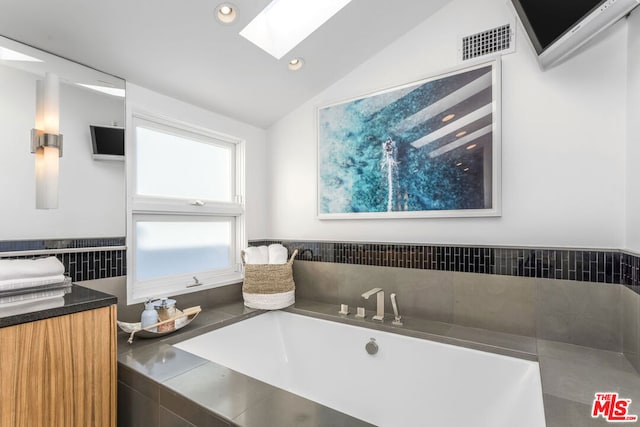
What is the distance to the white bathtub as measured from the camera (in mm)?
1516

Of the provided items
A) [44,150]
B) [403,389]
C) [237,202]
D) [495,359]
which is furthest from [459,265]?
[44,150]

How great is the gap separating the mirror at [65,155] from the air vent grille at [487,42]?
212 cm

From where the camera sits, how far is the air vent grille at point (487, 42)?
70.1 inches

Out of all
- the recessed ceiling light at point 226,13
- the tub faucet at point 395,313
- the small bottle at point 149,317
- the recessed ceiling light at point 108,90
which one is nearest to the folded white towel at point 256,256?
the small bottle at point 149,317

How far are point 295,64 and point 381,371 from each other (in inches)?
81.8

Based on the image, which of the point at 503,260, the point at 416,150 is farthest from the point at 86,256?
the point at 503,260

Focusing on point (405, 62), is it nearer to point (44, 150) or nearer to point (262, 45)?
point (262, 45)

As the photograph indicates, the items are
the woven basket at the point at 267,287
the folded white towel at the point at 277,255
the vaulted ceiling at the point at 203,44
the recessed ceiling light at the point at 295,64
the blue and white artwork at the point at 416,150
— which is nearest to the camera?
the vaulted ceiling at the point at 203,44

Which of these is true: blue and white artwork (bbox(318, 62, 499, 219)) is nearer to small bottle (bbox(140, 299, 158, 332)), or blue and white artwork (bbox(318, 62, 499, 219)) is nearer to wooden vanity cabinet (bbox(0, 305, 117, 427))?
small bottle (bbox(140, 299, 158, 332))

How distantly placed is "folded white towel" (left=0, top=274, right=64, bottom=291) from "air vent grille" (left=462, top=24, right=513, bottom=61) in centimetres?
246

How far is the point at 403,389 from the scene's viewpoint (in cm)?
178

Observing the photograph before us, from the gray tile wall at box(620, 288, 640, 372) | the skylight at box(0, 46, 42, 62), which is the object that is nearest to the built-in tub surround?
the gray tile wall at box(620, 288, 640, 372)

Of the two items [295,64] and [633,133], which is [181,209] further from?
[633,133]

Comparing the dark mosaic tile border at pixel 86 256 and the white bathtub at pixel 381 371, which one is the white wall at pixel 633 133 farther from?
the dark mosaic tile border at pixel 86 256
